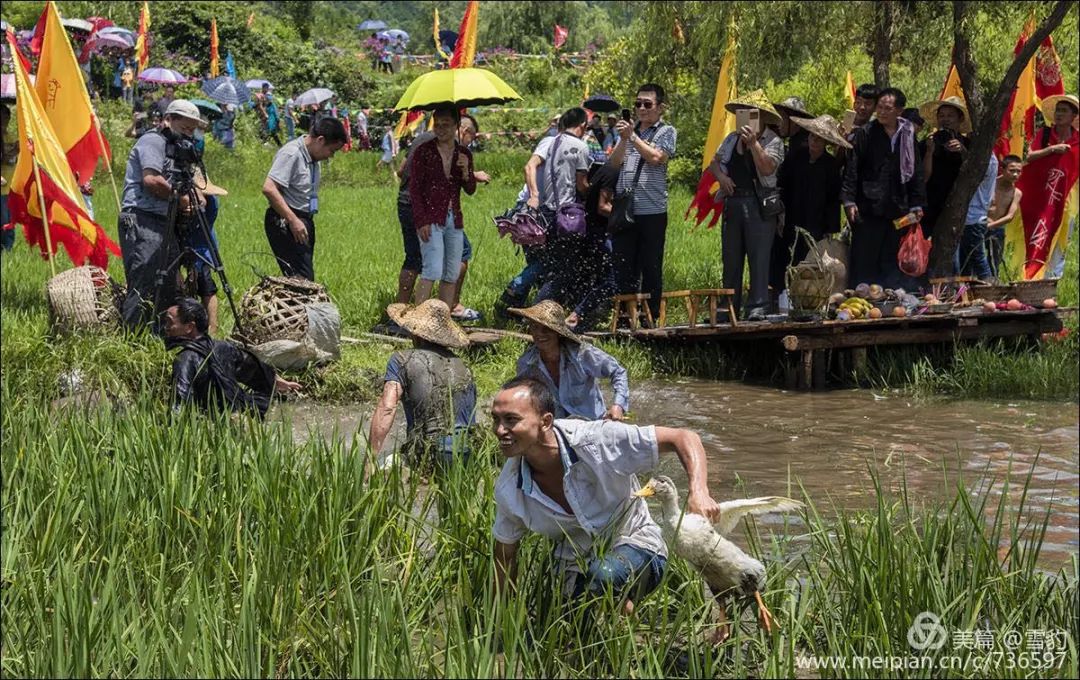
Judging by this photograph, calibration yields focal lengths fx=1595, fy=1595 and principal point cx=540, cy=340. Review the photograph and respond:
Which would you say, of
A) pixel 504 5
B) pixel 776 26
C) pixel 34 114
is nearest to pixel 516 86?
pixel 504 5

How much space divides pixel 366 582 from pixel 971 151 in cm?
855

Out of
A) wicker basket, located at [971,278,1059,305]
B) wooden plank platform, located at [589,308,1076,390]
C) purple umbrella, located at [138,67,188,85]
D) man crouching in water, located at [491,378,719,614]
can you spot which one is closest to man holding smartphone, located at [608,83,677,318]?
wooden plank platform, located at [589,308,1076,390]

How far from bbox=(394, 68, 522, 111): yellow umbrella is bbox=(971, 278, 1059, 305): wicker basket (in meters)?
3.76

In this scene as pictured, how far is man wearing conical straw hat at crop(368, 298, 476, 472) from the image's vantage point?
6.52 meters

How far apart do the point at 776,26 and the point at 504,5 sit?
41966mm

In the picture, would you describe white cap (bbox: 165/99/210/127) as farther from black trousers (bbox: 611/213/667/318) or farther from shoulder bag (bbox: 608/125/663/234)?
black trousers (bbox: 611/213/667/318)

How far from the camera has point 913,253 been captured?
11344 mm

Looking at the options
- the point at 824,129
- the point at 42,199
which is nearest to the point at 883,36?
the point at 824,129

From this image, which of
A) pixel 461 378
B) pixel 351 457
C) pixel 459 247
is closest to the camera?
pixel 351 457

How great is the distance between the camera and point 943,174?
1223 cm

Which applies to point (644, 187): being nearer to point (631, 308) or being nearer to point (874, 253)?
point (631, 308)

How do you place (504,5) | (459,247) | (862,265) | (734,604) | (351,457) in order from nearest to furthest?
1. (734,604)
2. (351,457)
3. (459,247)
4. (862,265)
5. (504,5)

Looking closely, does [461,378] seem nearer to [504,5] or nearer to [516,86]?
[516,86]

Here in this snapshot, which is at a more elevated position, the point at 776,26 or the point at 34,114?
the point at 776,26
